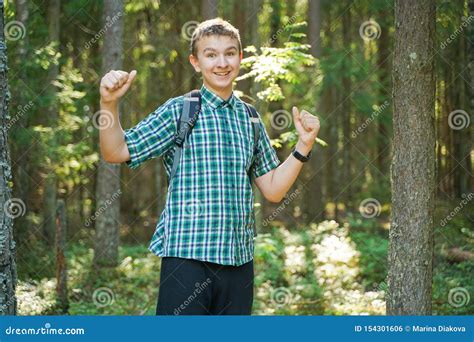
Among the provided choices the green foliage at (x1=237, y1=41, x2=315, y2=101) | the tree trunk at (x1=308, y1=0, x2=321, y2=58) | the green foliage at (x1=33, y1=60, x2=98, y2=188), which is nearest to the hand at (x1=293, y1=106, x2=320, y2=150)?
the green foliage at (x1=237, y1=41, x2=315, y2=101)

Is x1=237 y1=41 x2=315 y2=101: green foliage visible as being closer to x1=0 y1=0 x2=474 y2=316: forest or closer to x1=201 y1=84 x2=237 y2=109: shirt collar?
x1=0 y1=0 x2=474 y2=316: forest

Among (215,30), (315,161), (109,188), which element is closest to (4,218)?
(215,30)

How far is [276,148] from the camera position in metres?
11.1

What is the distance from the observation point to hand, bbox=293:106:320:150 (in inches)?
130

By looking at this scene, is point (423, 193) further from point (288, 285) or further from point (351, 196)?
point (351, 196)

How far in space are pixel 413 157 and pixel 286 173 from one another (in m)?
1.85

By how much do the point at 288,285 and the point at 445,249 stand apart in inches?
91.8

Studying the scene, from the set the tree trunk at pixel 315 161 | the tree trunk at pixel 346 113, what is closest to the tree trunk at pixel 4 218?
the tree trunk at pixel 315 161

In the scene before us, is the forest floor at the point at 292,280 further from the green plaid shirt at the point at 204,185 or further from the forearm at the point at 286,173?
the green plaid shirt at the point at 204,185

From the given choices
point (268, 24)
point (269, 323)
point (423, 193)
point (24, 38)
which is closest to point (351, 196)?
point (268, 24)

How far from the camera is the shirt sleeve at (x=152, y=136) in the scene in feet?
10.4

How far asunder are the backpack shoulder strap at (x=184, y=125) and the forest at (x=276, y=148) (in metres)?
1.43

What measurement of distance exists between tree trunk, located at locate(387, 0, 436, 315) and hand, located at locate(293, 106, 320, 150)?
179cm

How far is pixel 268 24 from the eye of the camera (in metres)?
19.0
